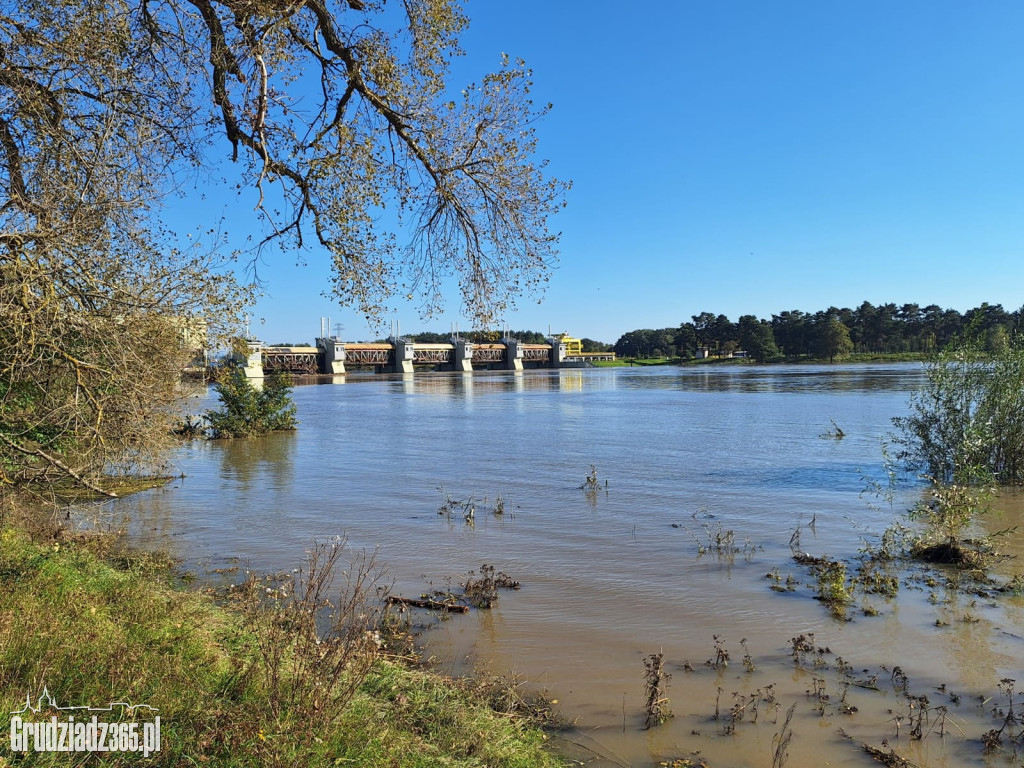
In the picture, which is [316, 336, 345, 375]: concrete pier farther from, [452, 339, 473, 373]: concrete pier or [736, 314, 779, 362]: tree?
[736, 314, 779, 362]: tree

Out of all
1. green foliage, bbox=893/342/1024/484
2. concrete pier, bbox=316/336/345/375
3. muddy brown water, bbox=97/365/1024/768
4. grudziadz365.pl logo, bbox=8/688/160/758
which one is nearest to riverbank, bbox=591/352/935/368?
concrete pier, bbox=316/336/345/375

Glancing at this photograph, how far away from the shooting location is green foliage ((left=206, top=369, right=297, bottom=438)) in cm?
2642

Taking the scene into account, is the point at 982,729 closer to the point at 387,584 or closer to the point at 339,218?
the point at 387,584

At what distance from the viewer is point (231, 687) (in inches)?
163

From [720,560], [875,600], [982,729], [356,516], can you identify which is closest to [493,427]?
[356,516]

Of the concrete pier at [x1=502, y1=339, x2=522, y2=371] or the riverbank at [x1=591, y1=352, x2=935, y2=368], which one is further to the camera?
the concrete pier at [x1=502, y1=339, x2=522, y2=371]

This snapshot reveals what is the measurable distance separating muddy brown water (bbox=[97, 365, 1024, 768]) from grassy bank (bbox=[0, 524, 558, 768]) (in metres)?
1.00

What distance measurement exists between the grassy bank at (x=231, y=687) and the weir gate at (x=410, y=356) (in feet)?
306

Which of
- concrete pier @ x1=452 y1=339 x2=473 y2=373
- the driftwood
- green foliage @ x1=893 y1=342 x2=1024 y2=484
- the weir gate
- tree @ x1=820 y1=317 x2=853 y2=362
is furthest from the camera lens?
concrete pier @ x1=452 y1=339 x2=473 y2=373

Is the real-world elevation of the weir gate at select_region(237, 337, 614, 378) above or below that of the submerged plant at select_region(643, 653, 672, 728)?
above

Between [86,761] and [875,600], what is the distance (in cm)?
843

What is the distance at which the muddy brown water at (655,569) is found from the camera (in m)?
5.40

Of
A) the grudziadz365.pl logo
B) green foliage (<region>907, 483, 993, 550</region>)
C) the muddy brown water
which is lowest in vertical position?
the muddy brown water

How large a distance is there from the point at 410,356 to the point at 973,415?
366 feet
